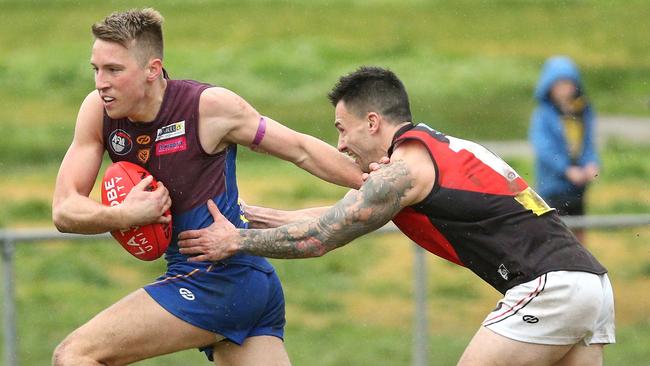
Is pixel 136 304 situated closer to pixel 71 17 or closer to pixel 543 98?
pixel 543 98

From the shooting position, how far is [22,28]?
2986 centimetres

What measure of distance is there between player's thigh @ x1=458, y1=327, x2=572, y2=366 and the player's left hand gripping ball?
1685mm

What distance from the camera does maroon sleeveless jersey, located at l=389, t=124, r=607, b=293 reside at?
6.40 meters

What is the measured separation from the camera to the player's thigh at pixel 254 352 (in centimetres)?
709

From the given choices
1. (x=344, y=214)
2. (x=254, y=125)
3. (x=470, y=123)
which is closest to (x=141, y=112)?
(x=254, y=125)

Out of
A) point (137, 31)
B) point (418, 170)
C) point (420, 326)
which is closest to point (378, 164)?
point (418, 170)

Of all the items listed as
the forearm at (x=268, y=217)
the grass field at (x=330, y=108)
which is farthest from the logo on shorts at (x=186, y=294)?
the grass field at (x=330, y=108)

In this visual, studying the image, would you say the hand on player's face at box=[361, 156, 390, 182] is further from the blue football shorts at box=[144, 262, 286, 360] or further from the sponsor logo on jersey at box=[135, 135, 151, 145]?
the sponsor logo on jersey at box=[135, 135, 151, 145]

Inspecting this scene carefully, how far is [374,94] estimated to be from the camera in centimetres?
673

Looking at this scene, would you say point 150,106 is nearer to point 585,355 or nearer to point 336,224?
point 336,224

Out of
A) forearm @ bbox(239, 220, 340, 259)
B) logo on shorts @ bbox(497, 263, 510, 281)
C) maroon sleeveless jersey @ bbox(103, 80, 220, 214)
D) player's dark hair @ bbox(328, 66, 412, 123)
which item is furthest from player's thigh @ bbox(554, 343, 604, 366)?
maroon sleeveless jersey @ bbox(103, 80, 220, 214)

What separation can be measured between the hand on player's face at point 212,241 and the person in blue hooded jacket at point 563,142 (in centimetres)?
510

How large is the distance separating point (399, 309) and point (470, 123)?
1120 cm

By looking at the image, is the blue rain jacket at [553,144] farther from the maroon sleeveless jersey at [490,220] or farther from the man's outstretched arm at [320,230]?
the man's outstretched arm at [320,230]
